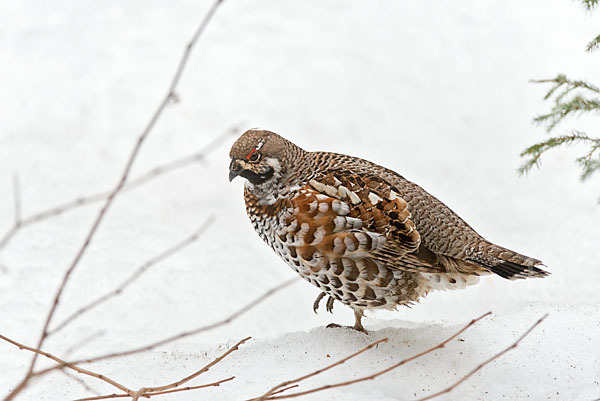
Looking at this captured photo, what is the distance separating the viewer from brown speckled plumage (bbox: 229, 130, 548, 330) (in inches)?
129

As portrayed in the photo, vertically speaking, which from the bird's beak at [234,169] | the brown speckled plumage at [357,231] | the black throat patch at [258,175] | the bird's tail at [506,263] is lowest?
the bird's tail at [506,263]

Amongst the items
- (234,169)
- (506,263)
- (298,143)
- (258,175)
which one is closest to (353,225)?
(258,175)

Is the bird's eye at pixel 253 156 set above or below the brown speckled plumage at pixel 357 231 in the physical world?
above

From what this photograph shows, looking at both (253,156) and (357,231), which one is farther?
(253,156)

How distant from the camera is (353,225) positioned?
3.26 meters

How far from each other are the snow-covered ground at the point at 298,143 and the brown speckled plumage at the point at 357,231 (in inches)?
14.9

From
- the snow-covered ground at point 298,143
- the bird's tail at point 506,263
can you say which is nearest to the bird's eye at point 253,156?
the snow-covered ground at point 298,143

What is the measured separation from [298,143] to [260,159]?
11.1 ft

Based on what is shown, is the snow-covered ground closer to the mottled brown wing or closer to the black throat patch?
the mottled brown wing

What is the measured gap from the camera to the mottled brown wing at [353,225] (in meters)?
3.26

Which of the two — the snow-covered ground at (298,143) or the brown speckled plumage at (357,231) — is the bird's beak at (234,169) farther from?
the snow-covered ground at (298,143)

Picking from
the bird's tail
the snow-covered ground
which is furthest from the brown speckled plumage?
the snow-covered ground

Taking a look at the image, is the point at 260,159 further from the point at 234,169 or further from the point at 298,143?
the point at 298,143

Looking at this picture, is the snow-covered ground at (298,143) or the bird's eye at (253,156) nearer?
the bird's eye at (253,156)
